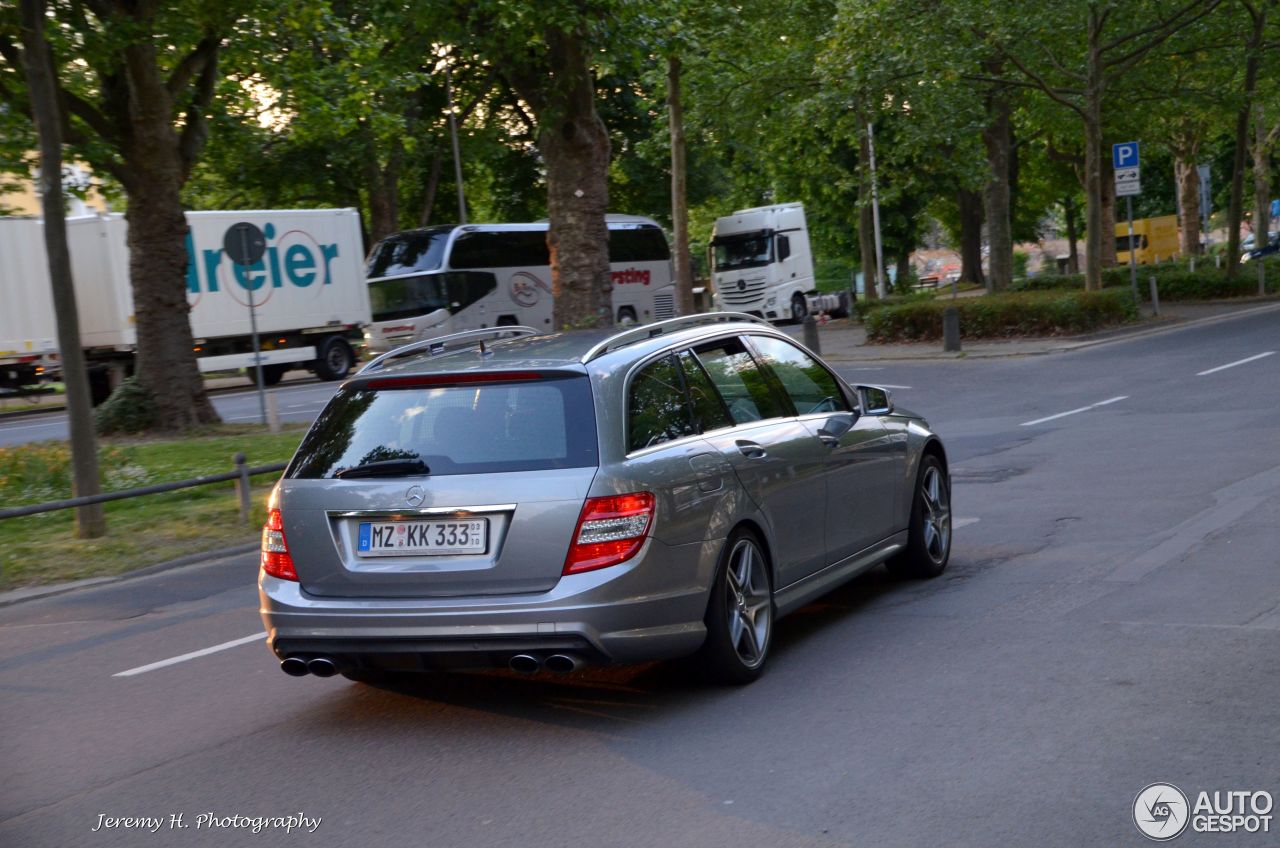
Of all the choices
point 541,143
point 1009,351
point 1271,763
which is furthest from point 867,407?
point 1009,351

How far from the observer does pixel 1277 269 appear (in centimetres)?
3916

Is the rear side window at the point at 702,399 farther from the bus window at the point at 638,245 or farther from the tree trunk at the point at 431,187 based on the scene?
the tree trunk at the point at 431,187

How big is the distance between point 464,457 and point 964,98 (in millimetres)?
28304

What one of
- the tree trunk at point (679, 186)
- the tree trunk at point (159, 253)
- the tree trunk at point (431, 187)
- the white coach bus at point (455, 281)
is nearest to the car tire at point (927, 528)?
the tree trunk at point (159, 253)

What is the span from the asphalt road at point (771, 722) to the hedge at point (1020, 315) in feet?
66.7

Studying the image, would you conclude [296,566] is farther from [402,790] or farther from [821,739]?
[821,739]

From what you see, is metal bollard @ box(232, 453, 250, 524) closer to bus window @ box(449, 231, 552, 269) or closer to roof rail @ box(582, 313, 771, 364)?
roof rail @ box(582, 313, 771, 364)

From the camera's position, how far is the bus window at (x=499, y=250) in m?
37.2

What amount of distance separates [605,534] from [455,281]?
104ft

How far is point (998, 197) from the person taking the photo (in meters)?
37.7

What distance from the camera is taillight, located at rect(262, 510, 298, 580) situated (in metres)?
6.14

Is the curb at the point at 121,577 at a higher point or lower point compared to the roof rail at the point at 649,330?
lower

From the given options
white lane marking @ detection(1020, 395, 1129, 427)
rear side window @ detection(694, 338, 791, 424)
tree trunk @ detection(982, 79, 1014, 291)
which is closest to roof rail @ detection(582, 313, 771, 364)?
rear side window @ detection(694, 338, 791, 424)

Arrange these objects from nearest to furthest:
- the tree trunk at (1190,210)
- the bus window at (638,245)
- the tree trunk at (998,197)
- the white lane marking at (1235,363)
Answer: the white lane marking at (1235,363), the tree trunk at (998,197), the bus window at (638,245), the tree trunk at (1190,210)
